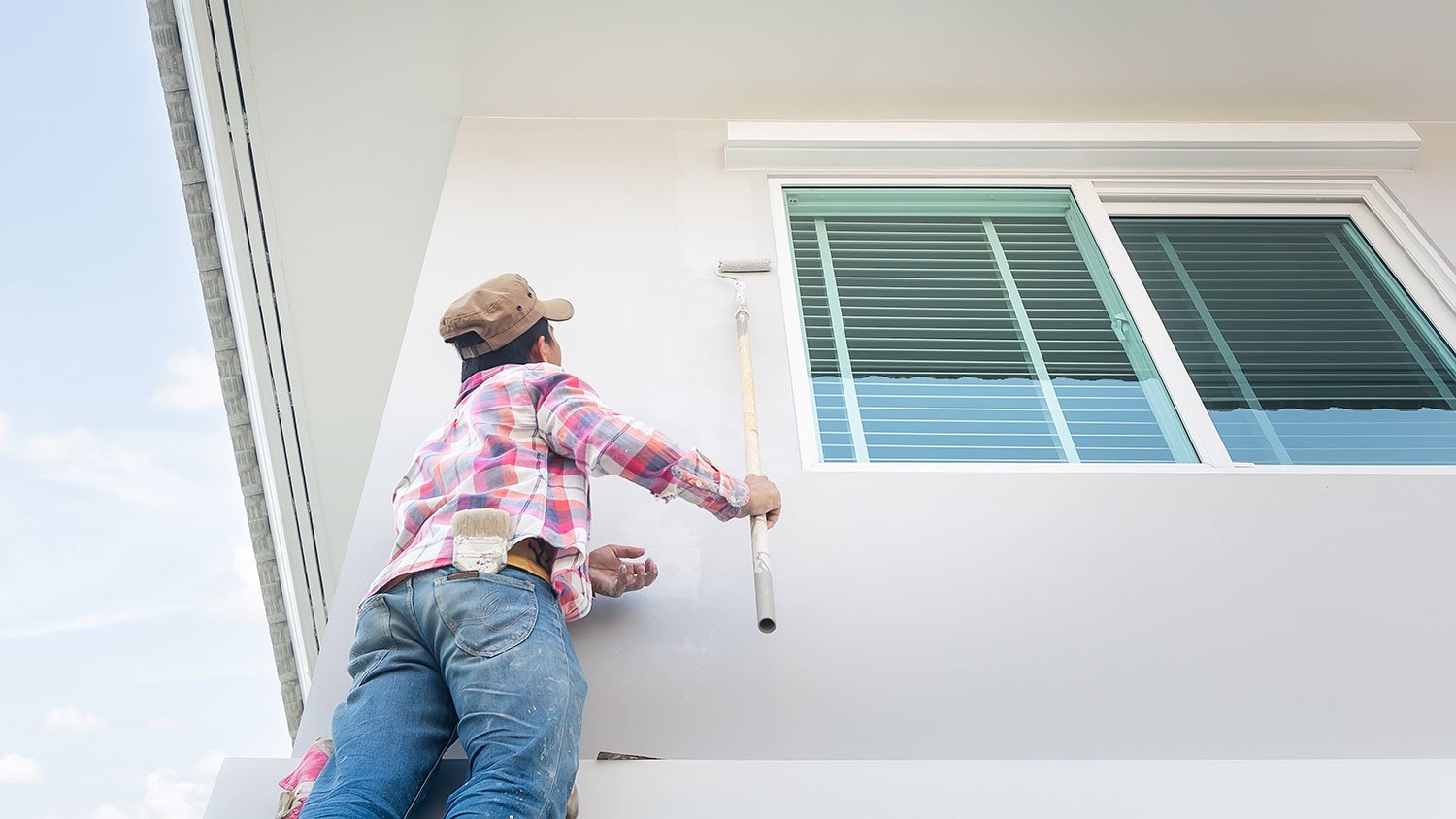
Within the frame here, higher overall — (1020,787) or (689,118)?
(689,118)

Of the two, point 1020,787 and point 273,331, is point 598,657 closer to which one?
point 1020,787

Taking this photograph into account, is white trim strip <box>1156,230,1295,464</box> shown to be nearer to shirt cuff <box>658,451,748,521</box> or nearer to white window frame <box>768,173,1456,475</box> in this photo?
white window frame <box>768,173,1456,475</box>

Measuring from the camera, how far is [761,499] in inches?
69.7

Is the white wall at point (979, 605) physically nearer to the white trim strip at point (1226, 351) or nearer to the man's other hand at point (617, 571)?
the man's other hand at point (617, 571)

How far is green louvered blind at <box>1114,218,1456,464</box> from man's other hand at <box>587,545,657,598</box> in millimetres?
1433

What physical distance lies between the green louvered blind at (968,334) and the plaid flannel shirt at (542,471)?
32.2 inches

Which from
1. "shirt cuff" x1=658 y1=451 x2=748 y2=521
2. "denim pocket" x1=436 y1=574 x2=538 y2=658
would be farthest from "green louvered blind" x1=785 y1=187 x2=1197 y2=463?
"denim pocket" x1=436 y1=574 x2=538 y2=658

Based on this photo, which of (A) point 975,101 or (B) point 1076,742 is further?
(A) point 975,101

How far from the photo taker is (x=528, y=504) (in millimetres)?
1587

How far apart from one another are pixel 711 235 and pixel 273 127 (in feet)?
5.15

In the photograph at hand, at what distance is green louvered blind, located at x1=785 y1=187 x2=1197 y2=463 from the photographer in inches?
98.1

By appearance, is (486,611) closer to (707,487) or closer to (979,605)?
(707,487)

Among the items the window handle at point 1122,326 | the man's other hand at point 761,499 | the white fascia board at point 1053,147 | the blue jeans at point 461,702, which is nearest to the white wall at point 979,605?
the man's other hand at point 761,499

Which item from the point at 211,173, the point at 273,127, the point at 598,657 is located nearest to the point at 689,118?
the point at 273,127
